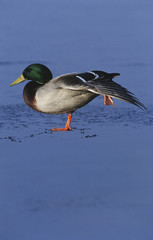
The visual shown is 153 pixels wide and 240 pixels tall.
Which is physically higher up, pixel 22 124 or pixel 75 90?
pixel 75 90

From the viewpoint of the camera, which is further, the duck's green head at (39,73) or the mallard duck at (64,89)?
the duck's green head at (39,73)

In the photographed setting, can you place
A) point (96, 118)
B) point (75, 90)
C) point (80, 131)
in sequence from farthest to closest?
point (96, 118)
point (80, 131)
point (75, 90)

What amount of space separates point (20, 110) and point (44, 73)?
4.75 ft

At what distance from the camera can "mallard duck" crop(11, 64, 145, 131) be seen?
4.65 metres

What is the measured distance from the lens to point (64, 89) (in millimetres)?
4773

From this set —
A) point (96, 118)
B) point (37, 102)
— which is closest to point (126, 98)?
point (37, 102)

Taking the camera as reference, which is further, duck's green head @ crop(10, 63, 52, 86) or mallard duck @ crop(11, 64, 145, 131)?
duck's green head @ crop(10, 63, 52, 86)

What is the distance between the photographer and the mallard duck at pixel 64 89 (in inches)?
183

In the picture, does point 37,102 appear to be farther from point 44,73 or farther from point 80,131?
point 80,131

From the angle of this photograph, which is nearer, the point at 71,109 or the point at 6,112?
the point at 71,109

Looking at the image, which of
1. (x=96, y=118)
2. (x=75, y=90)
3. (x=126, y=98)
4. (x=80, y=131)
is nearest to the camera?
(x=126, y=98)

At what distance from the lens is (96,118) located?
5852mm

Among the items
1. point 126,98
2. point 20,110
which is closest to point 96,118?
point 20,110

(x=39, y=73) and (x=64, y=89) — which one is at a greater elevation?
(x=39, y=73)
